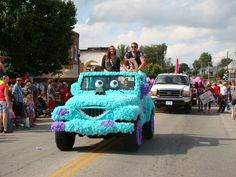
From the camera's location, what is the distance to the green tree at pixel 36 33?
31136 mm

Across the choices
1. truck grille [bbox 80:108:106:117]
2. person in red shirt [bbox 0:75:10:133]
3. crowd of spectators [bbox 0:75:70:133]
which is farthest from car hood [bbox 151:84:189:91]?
truck grille [bbox 80:108:106:117]

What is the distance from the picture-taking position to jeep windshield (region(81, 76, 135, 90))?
427 inches

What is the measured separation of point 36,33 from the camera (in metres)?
32.2

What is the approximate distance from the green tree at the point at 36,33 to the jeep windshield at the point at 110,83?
20907 mm

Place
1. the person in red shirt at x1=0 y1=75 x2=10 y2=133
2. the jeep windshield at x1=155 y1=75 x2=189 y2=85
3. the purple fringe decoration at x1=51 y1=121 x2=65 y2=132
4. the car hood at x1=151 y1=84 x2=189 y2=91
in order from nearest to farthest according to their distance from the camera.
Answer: the purple fringe decoration at x1=51 y1=121 x2=65 y2=132 < the person in red shirt at x1=0 y1=75 x2=10 y2=133 < the car hood at x1=151 y1=84 x2=189 y2=91 < the jeep windshield at x1=155 y1=75 x2=189 y2=85

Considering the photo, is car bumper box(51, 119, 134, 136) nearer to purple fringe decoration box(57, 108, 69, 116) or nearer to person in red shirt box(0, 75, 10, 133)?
purple fringe decoration box(57, 108, 69, 116)

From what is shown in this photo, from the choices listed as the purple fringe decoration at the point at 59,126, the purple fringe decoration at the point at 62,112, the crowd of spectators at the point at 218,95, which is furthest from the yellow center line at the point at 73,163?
the crowd of spectators at the point at 218,95

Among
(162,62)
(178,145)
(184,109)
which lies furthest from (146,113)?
(162,62)

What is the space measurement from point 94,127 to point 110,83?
1.80 meters

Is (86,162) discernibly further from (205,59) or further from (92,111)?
(205,59)

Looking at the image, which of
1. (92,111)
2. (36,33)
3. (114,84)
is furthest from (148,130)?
(36,33)

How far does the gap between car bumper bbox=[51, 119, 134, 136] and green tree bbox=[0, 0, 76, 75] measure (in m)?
22.6

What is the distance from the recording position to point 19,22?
31141mm

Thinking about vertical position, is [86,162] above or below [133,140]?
below
